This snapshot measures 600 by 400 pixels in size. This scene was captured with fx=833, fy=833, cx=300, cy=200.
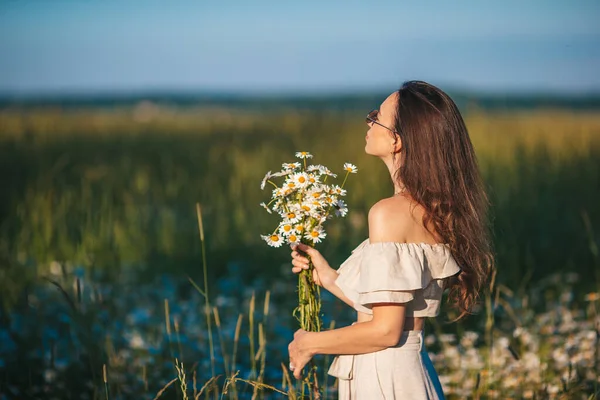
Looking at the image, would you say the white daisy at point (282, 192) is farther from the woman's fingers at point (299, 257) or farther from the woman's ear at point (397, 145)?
the woman's ear at point (397, 145)

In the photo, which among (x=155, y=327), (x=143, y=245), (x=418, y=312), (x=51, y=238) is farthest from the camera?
(x=143, y=245)

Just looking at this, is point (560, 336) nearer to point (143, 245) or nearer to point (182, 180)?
point (143, 245)

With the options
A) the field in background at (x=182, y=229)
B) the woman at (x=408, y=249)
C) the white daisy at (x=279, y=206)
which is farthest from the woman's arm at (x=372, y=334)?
the field in background at (x=182, y=229)

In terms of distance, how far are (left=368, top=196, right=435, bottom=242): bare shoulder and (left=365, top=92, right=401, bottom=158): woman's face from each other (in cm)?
18

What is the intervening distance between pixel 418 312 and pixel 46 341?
3395 millimetres

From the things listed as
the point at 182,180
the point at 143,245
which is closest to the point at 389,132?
the point at 143,245

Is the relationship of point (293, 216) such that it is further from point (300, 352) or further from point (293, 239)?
point (300, 352)

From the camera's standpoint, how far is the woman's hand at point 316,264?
8.52 feet

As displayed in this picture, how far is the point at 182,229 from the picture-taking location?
27.3 ft

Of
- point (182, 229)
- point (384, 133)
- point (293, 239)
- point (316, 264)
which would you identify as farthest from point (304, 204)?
point (182, 229)

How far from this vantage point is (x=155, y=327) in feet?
18.3

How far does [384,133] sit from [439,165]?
199 mm

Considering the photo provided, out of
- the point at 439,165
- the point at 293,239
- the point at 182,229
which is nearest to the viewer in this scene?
the point at 439,165

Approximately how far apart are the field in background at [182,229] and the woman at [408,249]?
985 millimetres
